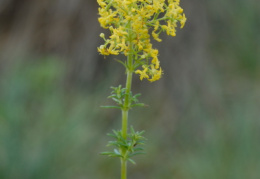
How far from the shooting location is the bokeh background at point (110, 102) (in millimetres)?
4316

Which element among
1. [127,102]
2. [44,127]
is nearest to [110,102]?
[44,127]

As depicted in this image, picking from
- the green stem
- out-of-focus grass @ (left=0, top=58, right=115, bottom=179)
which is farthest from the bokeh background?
the green stem

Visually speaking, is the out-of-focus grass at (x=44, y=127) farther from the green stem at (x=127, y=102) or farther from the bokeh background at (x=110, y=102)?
the green stem at (x=127, y=102)

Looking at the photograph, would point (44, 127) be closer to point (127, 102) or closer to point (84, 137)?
point (84, 137)

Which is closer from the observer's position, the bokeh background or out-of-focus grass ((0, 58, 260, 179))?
out-of-focus grass ((0, 58, 260, 179))

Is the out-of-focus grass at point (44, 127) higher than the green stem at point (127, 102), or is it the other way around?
the out-of-focus grass at point (44, 127)

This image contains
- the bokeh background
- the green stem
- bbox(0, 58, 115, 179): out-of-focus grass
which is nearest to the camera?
the green stem

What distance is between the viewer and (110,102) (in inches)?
242

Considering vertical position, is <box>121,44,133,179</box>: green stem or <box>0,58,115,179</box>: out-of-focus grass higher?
<box>0,58,115,179</box>: out-of-focus grass

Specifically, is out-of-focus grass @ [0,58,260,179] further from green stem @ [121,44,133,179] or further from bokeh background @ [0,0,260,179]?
green stem @ [121,44,133,179]

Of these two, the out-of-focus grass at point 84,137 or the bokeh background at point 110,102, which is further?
the bokeh background at point 110,102

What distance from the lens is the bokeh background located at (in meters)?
4.32

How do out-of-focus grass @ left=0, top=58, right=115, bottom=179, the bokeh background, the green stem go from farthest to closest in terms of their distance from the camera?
the bokeh background, out-of-focus grass @ left=0, top=58, right=115, bottom=179, the green stem

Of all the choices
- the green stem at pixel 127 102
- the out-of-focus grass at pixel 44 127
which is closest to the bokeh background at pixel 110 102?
the out-of-focus grass at pixel 44 127
